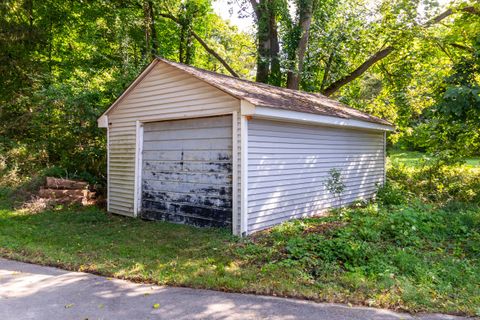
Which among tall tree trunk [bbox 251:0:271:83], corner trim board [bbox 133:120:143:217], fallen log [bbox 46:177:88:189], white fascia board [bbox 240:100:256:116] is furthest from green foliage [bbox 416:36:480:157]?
fallen log [bbox 46:177:88:189]

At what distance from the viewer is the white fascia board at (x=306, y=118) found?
6.15 m

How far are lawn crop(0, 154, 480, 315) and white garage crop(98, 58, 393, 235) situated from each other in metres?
0.52

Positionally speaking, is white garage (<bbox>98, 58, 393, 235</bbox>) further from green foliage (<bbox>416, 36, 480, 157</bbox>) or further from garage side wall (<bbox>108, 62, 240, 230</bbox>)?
green foliage (<bbox>416, 36, 480, 157</bbox>)

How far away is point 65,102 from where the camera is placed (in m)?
11.1

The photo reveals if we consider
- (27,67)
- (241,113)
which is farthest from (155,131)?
(27,67)

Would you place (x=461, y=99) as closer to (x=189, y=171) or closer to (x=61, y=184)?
(x=189, y=171)

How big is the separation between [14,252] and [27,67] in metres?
11.7

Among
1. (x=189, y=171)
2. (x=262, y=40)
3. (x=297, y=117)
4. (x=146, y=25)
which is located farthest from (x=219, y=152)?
(x=146, y=25)

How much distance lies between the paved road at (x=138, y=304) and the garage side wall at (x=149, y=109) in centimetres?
315

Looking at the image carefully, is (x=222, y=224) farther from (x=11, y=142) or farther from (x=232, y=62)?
(x=232, y=62)

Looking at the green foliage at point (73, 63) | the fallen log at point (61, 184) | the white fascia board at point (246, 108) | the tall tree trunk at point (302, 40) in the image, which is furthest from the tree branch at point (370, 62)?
the fallen log at point (61, 184)

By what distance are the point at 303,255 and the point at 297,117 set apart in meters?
2.90

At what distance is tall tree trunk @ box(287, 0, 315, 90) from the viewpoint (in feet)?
45.7

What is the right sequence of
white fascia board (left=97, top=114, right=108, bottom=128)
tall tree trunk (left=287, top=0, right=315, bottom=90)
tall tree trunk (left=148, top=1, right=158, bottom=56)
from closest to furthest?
white fascia board (left=97, top=114, right=108, bottom=128), tall tree trunk (left=287, top=0, right=315, bottom=90), tall tree trunk (left=148, top=1, right=158, bottom=56)
